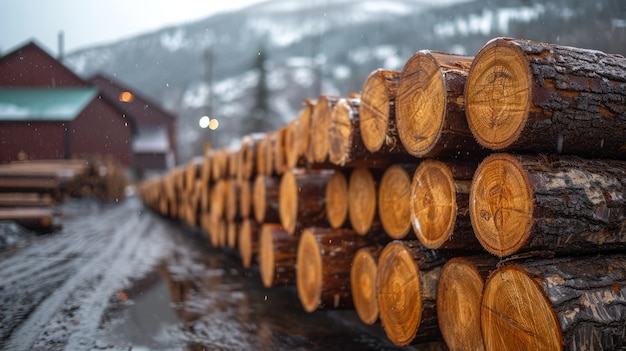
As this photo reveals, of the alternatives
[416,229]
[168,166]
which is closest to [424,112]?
[416,229]

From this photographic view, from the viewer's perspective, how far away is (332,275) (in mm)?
4398

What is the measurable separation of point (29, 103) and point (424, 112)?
5826 mm

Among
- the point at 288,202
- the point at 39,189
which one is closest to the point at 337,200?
the point at 288,202

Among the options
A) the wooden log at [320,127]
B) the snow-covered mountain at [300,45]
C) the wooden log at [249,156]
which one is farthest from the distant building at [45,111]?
the wooden log at [320,127]

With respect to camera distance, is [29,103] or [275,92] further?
[275,92]

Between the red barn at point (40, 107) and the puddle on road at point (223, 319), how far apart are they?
2.50 meters

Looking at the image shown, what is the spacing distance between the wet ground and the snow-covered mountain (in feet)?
11.3

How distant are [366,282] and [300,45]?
4676 inches

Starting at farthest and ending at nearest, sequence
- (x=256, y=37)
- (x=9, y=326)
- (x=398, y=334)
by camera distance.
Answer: (x=256, y=37) → (x=9, y=326) → (x=398, y=334)

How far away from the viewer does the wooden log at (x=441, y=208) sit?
2.92 m

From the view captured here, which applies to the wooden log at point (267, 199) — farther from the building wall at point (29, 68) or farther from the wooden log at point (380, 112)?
the building wall at point (29, 68)

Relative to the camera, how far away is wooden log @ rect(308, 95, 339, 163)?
455 cm

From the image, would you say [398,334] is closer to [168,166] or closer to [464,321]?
[464,321]

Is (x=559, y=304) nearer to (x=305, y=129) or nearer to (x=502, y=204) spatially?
(x=502, y=204)
